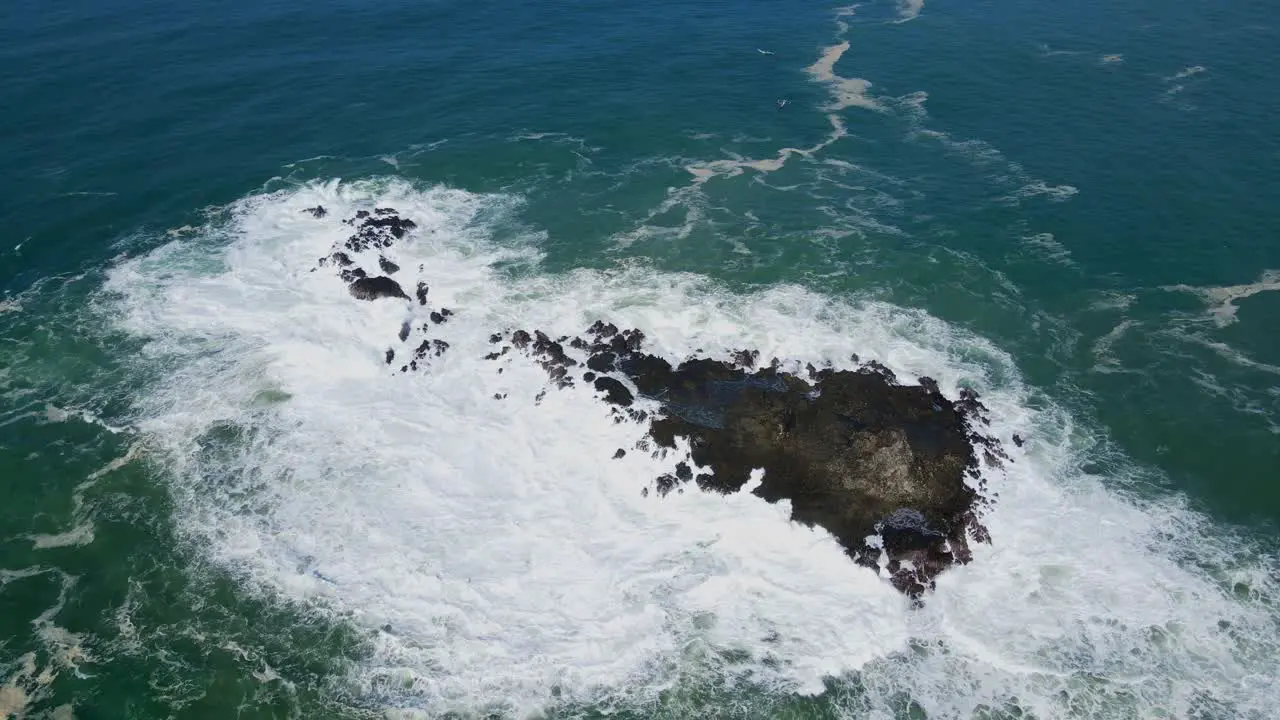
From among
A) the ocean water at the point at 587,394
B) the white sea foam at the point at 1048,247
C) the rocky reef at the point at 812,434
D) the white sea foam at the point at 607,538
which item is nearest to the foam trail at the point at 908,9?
the ocean water at the point at 587,394

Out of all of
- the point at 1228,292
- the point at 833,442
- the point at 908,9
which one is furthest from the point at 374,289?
the point at 908,9

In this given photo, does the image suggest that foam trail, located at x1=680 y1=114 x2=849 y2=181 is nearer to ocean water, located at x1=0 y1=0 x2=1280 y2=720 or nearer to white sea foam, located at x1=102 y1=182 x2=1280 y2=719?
ocean water, located at x1=0 y1=0 x2=1280 y2=720

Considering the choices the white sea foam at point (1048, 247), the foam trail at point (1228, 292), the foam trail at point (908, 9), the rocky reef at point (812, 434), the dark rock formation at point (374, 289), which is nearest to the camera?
the rocky reef at point (812, 434)

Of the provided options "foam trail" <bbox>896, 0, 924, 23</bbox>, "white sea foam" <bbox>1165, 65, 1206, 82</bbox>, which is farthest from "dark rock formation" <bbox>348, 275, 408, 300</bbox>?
"white sea foam" <bbox>1165, 65, 1206, 82</bbox>

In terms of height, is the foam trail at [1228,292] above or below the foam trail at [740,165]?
below

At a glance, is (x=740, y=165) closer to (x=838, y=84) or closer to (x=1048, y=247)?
(x=838, y=84)

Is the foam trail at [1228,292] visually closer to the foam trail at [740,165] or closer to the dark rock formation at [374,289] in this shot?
the foam trail at [740,165]

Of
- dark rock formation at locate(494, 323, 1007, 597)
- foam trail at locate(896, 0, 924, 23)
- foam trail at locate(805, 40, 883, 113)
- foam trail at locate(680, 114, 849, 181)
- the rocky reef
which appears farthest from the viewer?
foam trail at locate(896, 0, 924, 23)
